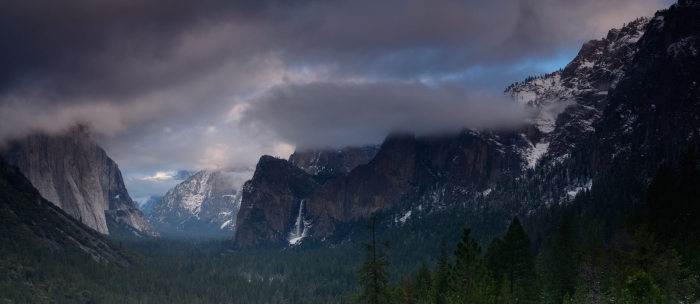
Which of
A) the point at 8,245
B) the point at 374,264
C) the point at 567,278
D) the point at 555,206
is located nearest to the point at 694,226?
the point at 567,278

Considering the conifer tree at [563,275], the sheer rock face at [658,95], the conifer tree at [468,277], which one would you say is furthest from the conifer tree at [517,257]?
the sheer rock face at [658,95]

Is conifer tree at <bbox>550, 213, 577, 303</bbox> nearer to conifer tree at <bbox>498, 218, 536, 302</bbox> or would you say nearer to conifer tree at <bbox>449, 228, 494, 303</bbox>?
conifer tree at <bbox>498, 218, 536, 302</bbox>

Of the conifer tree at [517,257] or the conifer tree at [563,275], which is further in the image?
the conifer tree at [563,275]

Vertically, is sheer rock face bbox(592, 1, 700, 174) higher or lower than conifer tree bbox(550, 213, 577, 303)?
higher

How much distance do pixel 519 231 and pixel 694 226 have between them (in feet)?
76.4

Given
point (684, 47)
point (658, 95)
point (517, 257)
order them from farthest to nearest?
1. point (658, 95)
2. point (684, 47)
3. point (517, 257)

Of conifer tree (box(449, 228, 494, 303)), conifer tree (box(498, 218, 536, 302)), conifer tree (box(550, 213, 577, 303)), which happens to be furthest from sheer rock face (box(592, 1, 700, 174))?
Result: conifer tree (box(449, 228, 494, 303))

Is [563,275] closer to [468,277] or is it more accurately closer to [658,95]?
[468,277]

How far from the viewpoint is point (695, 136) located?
136 m

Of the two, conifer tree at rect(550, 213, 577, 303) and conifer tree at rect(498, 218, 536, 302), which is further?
conifer tree at rect(550, 213, 577, 303)

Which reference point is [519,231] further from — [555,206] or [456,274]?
[555,206]

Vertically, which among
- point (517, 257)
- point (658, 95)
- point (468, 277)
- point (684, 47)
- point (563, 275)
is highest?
point (684, 47)

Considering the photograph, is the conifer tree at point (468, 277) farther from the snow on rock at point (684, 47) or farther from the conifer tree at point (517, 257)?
the snow on rock at point (684, 47)

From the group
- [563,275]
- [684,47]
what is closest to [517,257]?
[563,275]
